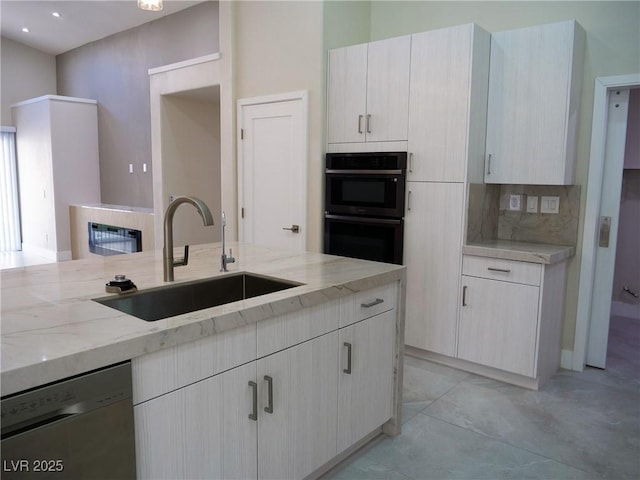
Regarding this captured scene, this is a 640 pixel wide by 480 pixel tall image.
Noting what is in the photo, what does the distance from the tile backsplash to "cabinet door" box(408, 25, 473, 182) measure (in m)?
0.27

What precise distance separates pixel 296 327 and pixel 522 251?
1864 millimetres

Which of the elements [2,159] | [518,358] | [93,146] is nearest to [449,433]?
[518,358]

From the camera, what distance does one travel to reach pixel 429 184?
11.1 ft

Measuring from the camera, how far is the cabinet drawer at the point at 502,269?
3.00 m

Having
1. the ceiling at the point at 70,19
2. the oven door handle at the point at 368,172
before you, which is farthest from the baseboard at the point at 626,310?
the ceiling at the point at 70,19

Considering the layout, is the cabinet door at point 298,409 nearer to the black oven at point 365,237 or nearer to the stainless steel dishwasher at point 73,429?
the stainless steel dishwasher at point 73,429

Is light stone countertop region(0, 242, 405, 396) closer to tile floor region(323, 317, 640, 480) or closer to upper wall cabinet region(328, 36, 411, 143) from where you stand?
tile floor region(323, 317, 640, 480)

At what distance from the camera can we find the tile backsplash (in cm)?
336

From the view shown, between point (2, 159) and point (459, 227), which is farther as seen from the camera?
point (2, 159)

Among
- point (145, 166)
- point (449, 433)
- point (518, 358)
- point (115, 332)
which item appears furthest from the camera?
point (145, 166)

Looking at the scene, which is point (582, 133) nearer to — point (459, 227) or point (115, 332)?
point (459, 227)

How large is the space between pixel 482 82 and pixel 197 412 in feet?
9.22

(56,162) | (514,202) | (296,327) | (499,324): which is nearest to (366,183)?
(514,202)

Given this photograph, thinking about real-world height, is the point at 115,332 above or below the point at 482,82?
below
